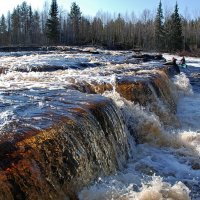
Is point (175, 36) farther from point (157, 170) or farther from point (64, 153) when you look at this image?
point (64, 153)

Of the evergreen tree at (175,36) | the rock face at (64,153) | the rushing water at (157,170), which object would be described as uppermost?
the evergreen tree at (175,36)

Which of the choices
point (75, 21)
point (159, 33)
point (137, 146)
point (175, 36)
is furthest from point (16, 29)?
point (137, 146)

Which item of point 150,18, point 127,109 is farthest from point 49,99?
point 150,18

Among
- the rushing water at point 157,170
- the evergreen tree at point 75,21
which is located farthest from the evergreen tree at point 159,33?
the rushing water at point 157,170

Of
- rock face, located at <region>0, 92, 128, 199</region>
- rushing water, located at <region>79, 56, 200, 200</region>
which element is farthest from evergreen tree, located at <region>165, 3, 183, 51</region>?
rock face, located at <region>0, 92, 128, 199</region>

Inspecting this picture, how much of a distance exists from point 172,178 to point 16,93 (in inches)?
176

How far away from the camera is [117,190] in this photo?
686 cm

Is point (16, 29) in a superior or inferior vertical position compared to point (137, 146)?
superior

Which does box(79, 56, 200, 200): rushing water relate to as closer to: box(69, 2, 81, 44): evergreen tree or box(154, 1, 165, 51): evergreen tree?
box(154, 1, 165, 51): evergreen tree

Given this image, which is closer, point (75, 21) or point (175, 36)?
point (175, 36)

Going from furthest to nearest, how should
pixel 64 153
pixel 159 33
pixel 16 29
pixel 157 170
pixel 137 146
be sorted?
pixel 16 29
pixel 159 33
pixel 137 146
pixel 157 170
pixel 64 153

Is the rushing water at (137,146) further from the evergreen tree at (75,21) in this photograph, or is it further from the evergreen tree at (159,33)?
the evergreen tree at (75,21)

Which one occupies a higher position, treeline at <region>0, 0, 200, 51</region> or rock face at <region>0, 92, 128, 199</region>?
treeline at <region>0, 0, 200, 51</region>

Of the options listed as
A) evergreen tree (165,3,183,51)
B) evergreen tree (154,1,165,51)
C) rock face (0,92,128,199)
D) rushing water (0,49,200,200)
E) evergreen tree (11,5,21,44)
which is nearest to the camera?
rock face (0,92,128,199)
